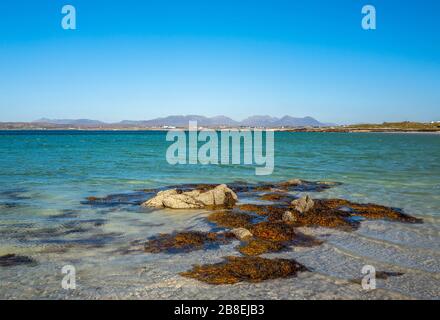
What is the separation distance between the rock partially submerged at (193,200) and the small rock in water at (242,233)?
5.42 metres

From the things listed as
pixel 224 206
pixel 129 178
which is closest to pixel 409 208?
pixel 224 206

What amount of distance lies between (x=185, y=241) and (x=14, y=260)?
5.40m

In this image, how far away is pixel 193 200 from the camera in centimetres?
1947

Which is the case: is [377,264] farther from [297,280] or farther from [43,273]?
[43,273]

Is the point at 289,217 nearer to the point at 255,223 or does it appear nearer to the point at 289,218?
the point at 289,218

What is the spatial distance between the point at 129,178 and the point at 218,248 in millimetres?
20852

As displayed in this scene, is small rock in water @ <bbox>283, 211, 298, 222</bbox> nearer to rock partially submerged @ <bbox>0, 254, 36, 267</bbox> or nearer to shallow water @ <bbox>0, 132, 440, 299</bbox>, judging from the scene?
shallow water @ <bbox>0, 132, 440, 299</bbox>

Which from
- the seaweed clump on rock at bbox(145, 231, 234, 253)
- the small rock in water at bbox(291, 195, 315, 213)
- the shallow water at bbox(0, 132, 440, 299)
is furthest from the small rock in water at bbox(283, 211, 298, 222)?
the seaweed clump on rock at bbox(145, 231, 234, 253)

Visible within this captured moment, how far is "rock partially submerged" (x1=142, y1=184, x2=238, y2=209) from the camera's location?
18984 mm

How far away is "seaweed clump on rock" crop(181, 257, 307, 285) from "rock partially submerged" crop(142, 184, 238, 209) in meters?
8.08

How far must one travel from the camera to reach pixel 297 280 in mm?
9805

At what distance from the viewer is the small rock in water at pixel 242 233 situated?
1363 centimetres

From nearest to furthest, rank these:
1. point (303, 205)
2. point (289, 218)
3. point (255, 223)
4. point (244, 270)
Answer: point (244, 270)
point (255, 223)
point (289, 218)
point (303, 205)

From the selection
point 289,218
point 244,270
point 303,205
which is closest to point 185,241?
point 244,270
